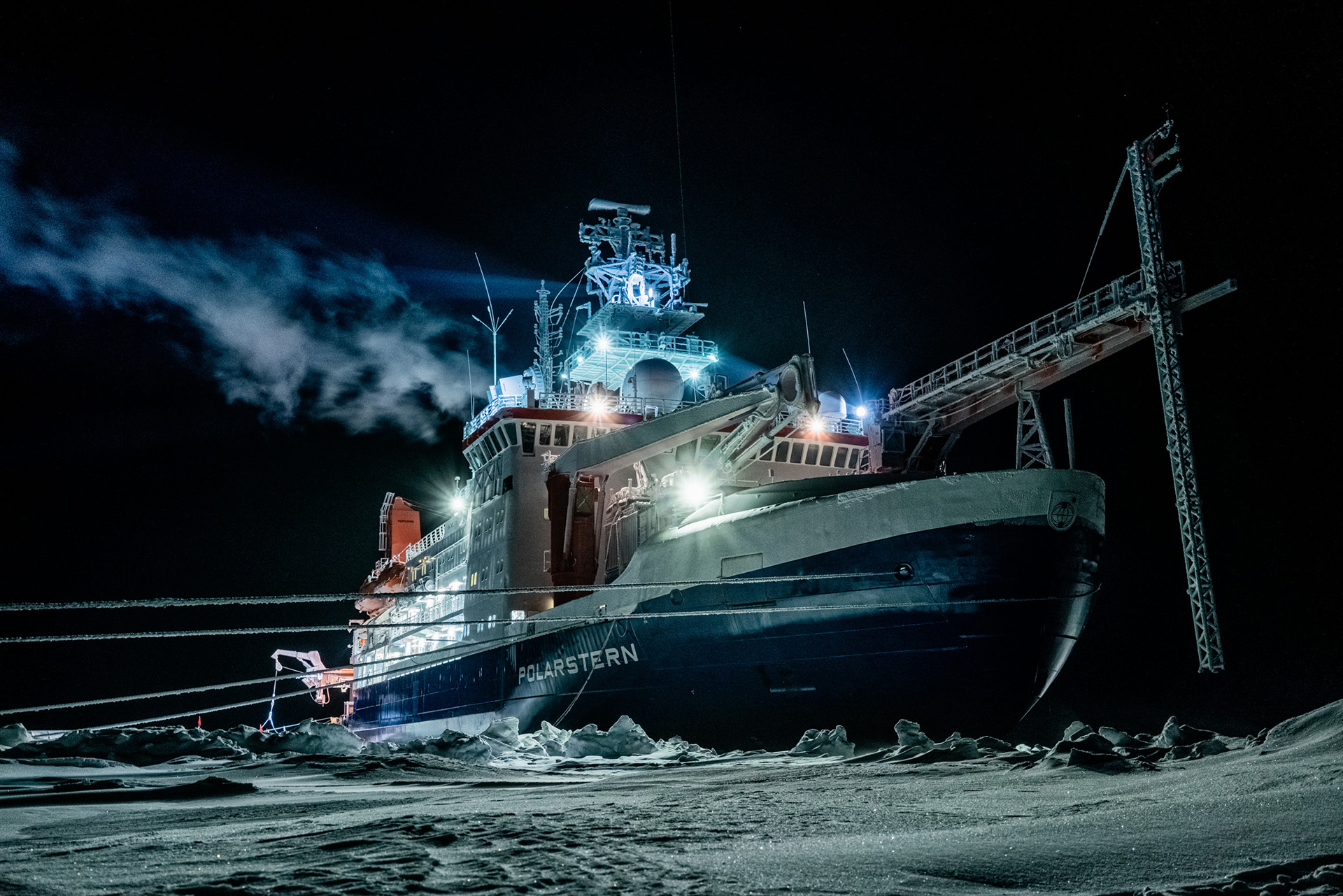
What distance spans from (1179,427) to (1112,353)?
84.0 inches

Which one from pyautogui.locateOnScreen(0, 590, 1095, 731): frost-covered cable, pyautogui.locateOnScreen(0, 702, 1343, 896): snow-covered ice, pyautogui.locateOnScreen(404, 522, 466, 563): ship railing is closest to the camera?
pyautogui.locateOnScreen(0, 702, 1343, 896): snow-covered ice

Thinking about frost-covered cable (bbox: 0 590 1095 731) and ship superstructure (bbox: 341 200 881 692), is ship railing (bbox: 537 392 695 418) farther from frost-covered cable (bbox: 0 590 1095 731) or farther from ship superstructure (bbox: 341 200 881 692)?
frost-covered cable (bbox: 0 590 1095 731)

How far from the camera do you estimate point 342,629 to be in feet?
20.8

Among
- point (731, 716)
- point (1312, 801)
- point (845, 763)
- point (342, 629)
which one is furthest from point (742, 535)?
point (1312, 801)

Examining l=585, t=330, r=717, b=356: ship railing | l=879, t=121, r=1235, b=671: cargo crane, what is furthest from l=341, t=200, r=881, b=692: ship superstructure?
l=879, t=121, r=1235, b=671: cargo crane

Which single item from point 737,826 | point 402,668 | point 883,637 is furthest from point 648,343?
point 737,826

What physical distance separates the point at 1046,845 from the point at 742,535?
11.5m

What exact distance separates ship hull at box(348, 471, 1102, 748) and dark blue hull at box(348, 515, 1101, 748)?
0.02 metres

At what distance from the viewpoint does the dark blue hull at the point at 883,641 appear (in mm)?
13609

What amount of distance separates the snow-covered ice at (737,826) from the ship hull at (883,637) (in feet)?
17.6

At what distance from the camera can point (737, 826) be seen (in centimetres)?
427

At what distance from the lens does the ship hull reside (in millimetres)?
13609

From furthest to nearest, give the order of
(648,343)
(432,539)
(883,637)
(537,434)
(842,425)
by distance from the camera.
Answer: (432,539) < (648,343) < (842,425) < (537,434) < (883,637)

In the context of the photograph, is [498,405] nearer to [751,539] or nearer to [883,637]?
[751,539]
